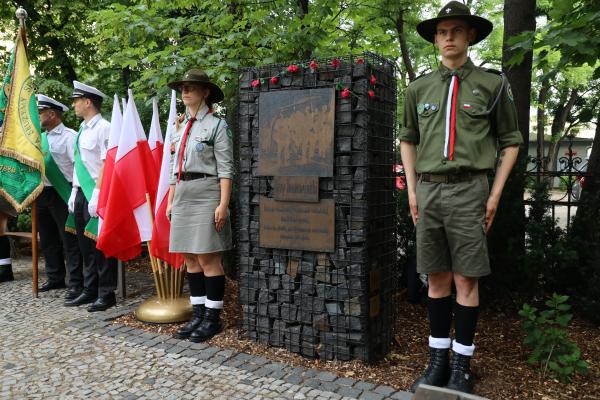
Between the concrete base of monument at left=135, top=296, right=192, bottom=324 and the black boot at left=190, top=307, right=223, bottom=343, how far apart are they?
497 millimetres

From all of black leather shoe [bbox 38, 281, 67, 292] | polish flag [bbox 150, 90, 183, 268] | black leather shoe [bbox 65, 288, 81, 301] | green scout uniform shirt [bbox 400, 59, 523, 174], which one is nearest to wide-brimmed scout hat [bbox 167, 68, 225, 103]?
polish flag [bbox 150, 90, 183, 268]

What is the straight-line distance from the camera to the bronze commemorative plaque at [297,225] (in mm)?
3713

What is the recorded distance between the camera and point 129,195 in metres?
5.08

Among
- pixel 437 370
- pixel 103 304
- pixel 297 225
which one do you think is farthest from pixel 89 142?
pixel 437 370

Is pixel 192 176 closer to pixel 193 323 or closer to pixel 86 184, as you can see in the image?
pixel 193 323

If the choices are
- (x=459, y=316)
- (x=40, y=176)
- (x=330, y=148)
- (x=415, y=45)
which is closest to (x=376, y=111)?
(x=330, y=148)

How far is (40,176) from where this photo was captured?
5586 millimetres

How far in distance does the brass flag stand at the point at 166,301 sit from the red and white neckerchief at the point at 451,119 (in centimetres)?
300

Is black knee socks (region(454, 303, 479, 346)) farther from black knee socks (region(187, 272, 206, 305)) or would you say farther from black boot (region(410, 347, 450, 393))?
black knee socks (region(187, 272, 206, 305))

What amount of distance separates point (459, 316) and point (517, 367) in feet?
2.78

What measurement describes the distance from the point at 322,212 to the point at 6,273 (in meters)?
5.15

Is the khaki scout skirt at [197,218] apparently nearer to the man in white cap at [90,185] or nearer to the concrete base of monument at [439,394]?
the man in white cap at [90,185]

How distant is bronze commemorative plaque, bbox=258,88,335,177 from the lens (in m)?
3.67

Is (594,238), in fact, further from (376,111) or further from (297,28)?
(297,28)
